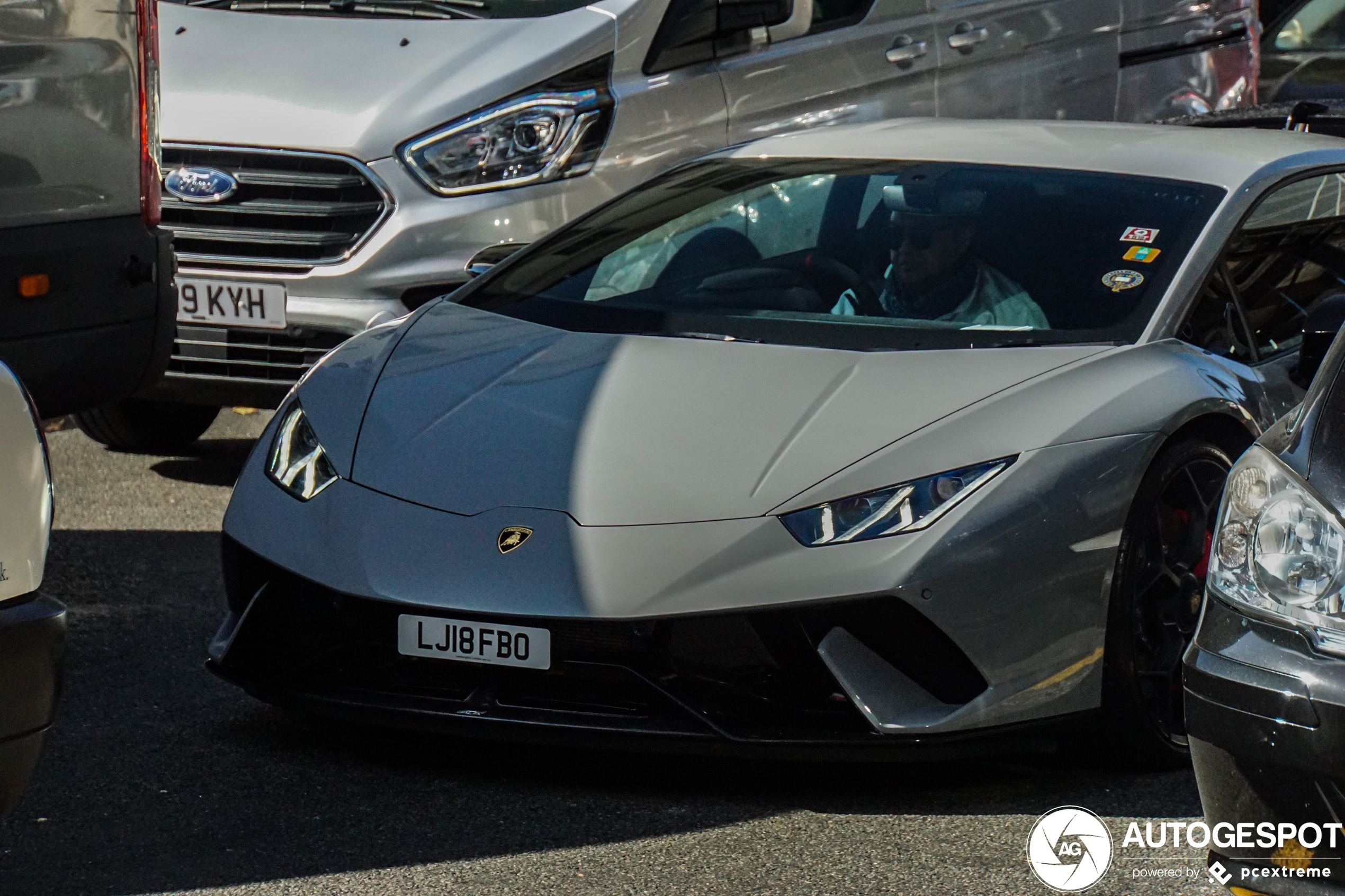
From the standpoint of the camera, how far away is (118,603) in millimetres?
5281

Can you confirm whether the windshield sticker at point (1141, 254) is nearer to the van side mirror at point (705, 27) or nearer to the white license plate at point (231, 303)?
the van side mirror at point (705, 27)

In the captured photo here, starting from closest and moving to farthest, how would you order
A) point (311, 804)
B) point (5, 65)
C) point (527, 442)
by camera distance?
point (311, 804) < point (527, 442) < point (5, 65)

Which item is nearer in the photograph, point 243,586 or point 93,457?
point 243,586

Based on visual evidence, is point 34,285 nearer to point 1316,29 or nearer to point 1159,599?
point 1159,599

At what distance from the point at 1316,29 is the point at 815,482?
9.56m

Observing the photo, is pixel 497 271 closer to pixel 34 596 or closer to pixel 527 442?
pixel 527 442

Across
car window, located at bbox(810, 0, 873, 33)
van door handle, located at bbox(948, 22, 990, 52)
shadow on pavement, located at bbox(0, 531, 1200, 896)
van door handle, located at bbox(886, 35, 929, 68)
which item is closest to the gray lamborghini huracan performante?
shadow on pavement, located at bbox(0, 531, 1200, 896)

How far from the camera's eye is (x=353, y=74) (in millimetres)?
6477

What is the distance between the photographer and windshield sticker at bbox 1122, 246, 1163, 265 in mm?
4457

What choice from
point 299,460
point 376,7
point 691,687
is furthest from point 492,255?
point 691,687

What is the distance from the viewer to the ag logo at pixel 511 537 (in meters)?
3.79

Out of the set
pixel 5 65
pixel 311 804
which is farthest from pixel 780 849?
pixel 5 65

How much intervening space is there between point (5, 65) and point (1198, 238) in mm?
3028

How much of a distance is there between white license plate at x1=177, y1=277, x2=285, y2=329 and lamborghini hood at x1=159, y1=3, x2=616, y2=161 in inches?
18.6
